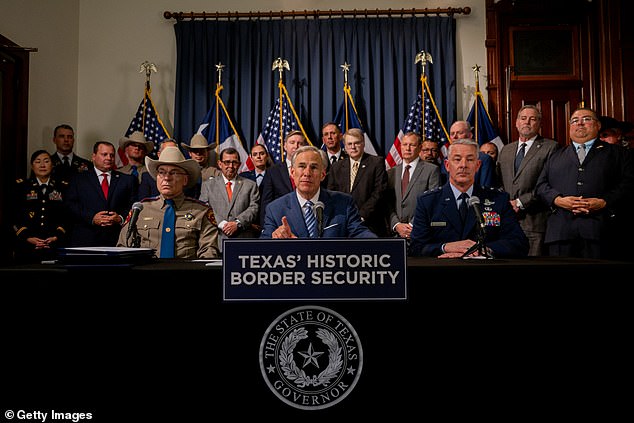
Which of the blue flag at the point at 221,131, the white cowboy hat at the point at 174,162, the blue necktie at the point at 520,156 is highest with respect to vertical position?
the blue flag at the point at 221,131

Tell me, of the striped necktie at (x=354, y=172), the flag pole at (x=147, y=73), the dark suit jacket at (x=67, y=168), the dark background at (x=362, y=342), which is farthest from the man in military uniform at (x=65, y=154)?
the dark background at (x=362, y=342)

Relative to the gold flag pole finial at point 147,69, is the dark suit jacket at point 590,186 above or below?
below

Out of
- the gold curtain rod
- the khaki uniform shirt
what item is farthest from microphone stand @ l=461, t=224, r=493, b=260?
the gold curtain rod

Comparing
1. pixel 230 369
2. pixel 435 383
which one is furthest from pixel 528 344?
pixel 230 369

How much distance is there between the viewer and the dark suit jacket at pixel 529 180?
454 centimetres

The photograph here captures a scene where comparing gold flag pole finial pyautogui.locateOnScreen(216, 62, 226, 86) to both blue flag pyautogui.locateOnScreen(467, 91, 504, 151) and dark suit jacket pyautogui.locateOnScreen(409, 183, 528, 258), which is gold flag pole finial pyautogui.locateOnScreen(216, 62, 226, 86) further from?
dark suit jacket pyautogui.locateOnScreen(409, 183, 528, 258)

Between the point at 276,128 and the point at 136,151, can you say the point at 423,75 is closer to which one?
the point at 276,128

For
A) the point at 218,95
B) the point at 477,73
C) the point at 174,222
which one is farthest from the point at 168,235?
the point at 477,73

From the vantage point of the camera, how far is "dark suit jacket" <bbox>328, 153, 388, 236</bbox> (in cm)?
465

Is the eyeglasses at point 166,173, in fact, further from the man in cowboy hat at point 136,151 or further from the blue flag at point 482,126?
the blue flag at point 482,126

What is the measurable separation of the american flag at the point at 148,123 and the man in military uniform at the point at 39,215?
4.59 feet

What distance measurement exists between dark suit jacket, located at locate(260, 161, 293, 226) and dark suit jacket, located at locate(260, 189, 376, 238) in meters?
1.74

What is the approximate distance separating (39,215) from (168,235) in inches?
91.6

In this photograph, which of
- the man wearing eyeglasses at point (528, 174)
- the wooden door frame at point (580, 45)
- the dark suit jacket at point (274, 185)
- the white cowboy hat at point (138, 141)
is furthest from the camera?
the wooden door frame at point (580, 45)
